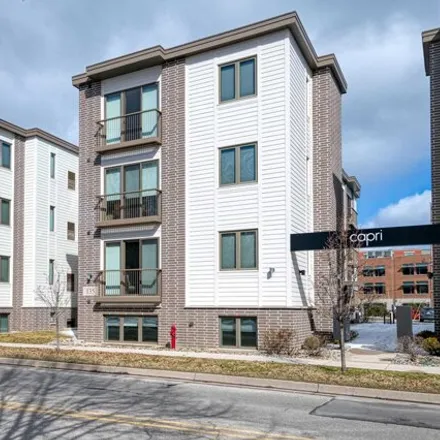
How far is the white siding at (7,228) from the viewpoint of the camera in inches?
1204

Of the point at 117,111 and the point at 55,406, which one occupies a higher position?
the point at 117,111

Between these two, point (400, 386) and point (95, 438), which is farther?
point (400, 386)

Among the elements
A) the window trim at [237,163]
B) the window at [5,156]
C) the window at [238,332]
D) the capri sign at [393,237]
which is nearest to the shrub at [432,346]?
the capri sign at [393,237]

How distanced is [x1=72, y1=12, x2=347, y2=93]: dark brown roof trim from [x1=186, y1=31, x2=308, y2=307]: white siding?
0.37m

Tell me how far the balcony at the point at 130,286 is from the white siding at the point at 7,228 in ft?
35.0

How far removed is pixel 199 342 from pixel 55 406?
10.6 metres

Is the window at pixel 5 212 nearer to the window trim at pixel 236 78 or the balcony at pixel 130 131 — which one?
the balcony at pixel 130 131

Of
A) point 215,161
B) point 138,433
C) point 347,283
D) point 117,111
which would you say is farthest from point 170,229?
point 138,433

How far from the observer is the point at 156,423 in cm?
855

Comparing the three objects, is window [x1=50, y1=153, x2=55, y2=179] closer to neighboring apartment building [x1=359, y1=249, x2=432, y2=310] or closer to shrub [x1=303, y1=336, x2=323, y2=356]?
shrub [x1=303, y1=336, x2=323, y2=356]

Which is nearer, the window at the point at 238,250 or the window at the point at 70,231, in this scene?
the window at the point at 238,250

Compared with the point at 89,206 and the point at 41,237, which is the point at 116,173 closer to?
the point at 89,206

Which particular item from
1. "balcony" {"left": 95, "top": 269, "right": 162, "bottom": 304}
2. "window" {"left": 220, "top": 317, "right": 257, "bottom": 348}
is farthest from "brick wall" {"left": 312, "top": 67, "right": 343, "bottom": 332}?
"balcony" {"left": 95, "top": 269, "right": 162, "bottom": 304}

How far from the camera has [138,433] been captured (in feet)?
25.8
